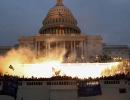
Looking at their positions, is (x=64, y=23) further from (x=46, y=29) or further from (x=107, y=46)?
(x=107, y=46)

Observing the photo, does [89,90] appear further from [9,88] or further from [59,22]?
[59,22]

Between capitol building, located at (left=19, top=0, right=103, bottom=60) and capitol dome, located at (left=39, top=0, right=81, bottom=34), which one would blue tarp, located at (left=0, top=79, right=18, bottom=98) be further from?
capitol dome, located at (left=39, top=0, right=81, bottom=34)

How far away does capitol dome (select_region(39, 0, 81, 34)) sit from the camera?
130 metres

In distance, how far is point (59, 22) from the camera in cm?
13088

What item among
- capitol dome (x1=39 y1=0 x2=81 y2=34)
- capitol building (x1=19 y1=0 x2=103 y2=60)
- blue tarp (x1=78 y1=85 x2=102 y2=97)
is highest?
capitol dome (x1=39 y1=0 x2=81 y2=34)

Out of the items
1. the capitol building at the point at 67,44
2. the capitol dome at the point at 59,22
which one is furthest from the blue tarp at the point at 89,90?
the capitol dome at the point at 59,22

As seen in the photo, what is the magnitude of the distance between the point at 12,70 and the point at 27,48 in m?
44.8

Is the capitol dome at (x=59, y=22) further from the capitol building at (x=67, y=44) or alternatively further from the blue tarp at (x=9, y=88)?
the blue tarp at (x=9, y=88)

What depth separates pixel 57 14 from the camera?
132m

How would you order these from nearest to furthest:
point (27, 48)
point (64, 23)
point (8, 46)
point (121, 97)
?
1. point (121, 97)
2. point (27, 48)
3. point (8, 46)
4. point (64, 23)

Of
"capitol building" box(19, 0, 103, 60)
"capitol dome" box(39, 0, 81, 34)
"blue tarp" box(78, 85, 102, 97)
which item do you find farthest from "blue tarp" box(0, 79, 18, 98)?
"capitol dome" box(39, 0, 81, 34)

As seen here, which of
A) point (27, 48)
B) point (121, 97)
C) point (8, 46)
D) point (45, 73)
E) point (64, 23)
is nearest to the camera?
point (121, 97)

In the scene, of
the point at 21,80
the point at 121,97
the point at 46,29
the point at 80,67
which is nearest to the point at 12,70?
the point at 80,67

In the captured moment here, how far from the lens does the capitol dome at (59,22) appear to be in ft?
427
